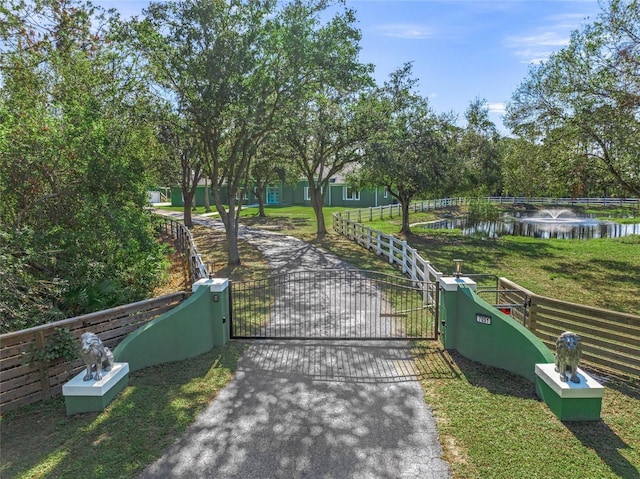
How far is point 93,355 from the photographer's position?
5.46 m

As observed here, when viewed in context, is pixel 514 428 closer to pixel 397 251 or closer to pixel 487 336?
pixel 487 336

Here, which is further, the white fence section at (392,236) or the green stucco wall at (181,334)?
the white fence section at (392,236)

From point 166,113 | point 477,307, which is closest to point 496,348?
point 477,307

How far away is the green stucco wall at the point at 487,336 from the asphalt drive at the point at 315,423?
97 centimetres

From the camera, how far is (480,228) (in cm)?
3045

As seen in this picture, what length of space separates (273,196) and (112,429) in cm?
4415

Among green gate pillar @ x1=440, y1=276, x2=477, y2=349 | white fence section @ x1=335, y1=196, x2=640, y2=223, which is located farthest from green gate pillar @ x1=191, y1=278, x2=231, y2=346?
white fence section @ x1=335, y1=196, x2=640, y2=223

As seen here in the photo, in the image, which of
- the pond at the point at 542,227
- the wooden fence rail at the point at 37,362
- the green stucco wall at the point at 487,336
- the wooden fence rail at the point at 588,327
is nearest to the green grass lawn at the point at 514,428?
the green stucco wall at the point at 487,336

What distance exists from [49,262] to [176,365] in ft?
13.1

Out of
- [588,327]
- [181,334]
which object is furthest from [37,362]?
[588,327]

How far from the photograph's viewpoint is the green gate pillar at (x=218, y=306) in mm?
7824

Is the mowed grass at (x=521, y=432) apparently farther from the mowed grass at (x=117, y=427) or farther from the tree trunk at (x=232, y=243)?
the tree trunk at (x=232, y=243)

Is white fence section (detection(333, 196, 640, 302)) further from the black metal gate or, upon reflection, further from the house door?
the house door

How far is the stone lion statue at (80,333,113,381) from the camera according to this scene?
5.40 m
